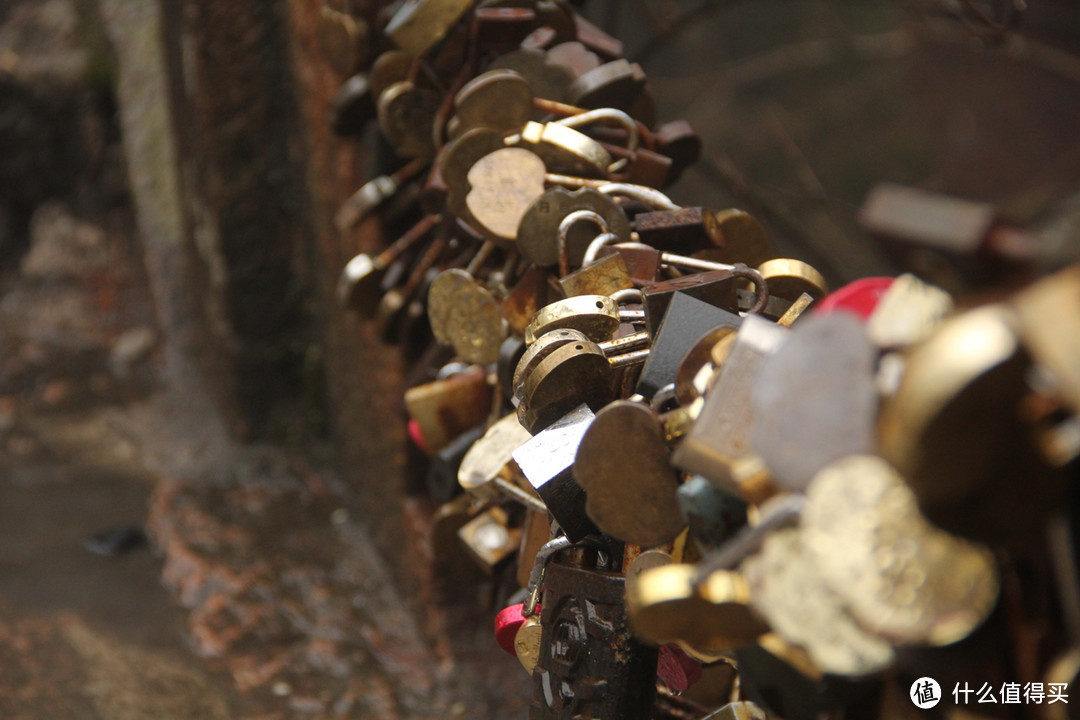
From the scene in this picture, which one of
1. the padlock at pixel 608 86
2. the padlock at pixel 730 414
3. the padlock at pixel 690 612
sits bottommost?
the padlock at pixel 690 612

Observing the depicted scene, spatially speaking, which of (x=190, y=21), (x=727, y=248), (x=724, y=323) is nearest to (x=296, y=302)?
(x=190, y=21)

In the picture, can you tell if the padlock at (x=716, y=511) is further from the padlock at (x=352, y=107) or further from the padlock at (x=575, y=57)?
the padlock at (x=352, y=107)

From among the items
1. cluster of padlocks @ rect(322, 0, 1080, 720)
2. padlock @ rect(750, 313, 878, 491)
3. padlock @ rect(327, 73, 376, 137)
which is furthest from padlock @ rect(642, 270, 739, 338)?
padlock @ rect(327, 73, 376, 137)

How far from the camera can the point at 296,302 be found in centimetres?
257

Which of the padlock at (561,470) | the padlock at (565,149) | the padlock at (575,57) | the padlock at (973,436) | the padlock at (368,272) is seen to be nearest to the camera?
the padlock at (973,436)

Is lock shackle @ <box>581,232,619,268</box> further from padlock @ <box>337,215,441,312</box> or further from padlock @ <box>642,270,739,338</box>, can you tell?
padlock @ <box>337,215,441,312</box>

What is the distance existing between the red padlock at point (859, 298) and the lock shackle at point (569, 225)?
0.48m

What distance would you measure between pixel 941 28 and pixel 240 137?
6170 mm

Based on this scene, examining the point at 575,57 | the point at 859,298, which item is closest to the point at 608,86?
the point at 575,57

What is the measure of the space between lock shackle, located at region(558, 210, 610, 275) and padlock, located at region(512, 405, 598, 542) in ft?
0.93

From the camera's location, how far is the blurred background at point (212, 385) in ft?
5.89

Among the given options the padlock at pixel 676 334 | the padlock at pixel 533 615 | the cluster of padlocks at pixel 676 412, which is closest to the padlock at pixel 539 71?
the cluster of padlocks at pixel 676 412

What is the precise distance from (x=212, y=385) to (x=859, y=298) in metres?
2.39

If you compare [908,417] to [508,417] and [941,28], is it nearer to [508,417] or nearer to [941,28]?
[508,417]
